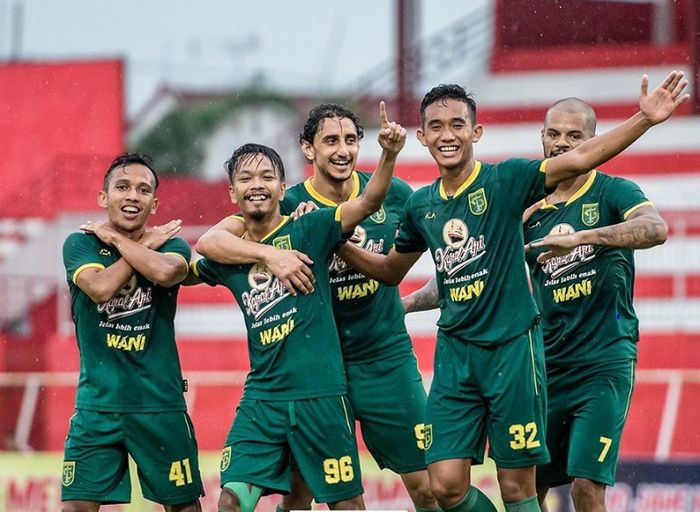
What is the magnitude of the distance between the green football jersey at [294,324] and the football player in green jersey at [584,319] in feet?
3.10

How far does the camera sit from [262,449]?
6.14 meters

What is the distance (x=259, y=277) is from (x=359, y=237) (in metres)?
0.65

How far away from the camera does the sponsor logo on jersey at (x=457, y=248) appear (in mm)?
6051

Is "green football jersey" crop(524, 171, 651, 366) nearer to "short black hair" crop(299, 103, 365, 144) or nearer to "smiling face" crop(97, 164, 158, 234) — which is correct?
"short black hair" crop(299, 103, 365, 144)

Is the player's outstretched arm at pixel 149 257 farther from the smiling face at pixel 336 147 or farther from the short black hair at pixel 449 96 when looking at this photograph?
the short black hair at pixel 449 96

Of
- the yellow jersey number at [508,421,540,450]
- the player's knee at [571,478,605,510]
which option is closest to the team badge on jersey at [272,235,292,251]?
the yellow jersey number at [508,421,540,450]

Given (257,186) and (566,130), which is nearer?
(257,186)

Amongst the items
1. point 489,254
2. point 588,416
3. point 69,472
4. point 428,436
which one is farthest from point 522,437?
point 69,472

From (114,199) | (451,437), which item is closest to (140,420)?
(114,199)

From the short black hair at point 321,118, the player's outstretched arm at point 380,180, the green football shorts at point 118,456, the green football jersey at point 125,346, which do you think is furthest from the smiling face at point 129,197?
the player's outstretched arm at point 380,180

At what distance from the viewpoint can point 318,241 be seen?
6277 mm

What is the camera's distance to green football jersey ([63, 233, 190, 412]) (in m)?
6.57

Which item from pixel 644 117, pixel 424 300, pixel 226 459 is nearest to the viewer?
pixel 644 117

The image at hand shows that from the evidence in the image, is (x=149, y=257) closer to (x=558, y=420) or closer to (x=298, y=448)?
(x=298, y=448)
